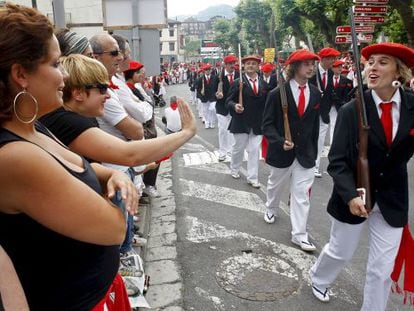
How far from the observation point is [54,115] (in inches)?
82.7

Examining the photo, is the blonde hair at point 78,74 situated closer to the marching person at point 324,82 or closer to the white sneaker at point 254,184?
the white sneaker at point 254,184

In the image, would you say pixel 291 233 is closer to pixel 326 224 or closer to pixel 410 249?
pixel 326 224

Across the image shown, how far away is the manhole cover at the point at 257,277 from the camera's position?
3.53m

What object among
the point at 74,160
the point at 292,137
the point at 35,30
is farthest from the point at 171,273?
the point at 35,30

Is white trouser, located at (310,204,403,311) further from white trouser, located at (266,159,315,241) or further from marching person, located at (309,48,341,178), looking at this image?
marching person, located at (309,48,341,178)

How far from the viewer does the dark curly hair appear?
1268 millimetres

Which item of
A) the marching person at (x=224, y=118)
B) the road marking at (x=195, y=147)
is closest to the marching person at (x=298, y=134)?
the marching person at (x=224, y=118)

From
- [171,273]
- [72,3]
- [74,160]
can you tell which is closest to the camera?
[74,160]

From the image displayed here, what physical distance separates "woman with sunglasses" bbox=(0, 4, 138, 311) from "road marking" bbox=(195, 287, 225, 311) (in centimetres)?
195

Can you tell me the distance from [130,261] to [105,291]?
1.75 m

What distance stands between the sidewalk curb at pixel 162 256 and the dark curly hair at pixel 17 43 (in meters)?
2.44

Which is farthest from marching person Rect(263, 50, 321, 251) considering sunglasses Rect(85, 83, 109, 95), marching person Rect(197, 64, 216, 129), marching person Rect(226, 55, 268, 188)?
marching person Rect(197, 64, 216, 129)

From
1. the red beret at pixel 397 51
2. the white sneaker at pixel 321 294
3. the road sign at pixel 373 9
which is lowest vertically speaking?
the white sneaker at pixel 321 294

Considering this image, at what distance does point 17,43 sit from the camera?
1.28 m
